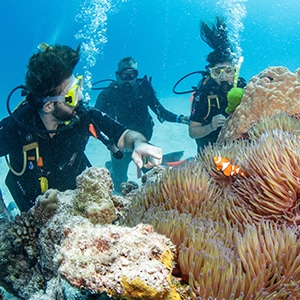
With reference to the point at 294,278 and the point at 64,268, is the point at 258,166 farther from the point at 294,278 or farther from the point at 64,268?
the point at 64,268

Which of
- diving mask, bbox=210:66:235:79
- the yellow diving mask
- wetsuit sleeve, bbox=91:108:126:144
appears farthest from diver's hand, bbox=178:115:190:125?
the yellow diving mask

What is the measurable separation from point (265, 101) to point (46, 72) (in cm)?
282

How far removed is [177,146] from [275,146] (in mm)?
13236

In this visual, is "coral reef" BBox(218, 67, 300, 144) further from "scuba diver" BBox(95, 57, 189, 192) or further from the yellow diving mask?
"scuba diver" BBox(95, 57, 189, 192)

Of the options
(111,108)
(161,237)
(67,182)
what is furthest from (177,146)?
(161,237)

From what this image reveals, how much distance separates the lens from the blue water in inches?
2474

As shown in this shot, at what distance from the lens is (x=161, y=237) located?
152cm

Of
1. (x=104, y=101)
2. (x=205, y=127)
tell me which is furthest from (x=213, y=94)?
(x=104, y=101)

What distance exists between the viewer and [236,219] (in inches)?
75.5

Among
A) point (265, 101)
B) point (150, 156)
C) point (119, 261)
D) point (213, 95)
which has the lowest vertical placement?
point (119, 261)

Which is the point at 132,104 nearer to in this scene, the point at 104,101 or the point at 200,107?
the point at 104,101

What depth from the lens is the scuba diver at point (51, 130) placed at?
A: 12.4 ft

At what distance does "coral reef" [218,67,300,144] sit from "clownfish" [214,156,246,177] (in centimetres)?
156

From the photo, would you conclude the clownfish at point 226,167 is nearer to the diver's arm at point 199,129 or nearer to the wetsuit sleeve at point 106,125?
the wetsuit sleeve at point 106,125
